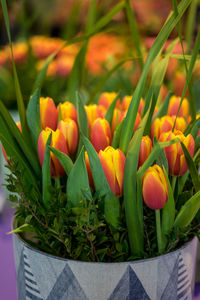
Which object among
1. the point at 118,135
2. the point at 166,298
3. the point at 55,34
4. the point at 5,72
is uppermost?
the point at 55,34

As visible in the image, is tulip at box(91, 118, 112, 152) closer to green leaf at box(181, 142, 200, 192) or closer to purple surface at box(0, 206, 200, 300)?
green leaf at box(181, 142, 200, 192)

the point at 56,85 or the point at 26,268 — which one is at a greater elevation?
the point at 56,85

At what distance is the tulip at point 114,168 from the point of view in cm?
24

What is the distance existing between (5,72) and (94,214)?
1.78ft

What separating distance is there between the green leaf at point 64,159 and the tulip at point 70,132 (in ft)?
0.09

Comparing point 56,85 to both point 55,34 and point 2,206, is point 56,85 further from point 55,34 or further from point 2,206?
point 55,34

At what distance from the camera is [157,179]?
0.78ft

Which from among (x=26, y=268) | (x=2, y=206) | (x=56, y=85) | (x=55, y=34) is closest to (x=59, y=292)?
(x=26, y=268)

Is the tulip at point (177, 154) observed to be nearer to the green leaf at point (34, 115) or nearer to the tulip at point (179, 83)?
the green leaf at point (34, 115)

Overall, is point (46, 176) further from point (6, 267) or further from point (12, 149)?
point (6, 267)

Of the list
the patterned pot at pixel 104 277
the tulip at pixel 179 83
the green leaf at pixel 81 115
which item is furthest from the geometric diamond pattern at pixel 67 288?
the tulip at pixel 179 83

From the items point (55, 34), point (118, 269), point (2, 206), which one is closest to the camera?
point (118, 269)

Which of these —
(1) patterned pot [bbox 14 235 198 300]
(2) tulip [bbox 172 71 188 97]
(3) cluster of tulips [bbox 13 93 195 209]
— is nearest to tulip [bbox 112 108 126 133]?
(3) cluster of tulips [bbox 13 93 195 209]

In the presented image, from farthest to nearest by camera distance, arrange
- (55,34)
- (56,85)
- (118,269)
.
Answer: (55,34) < (56,85) < (118,269)
